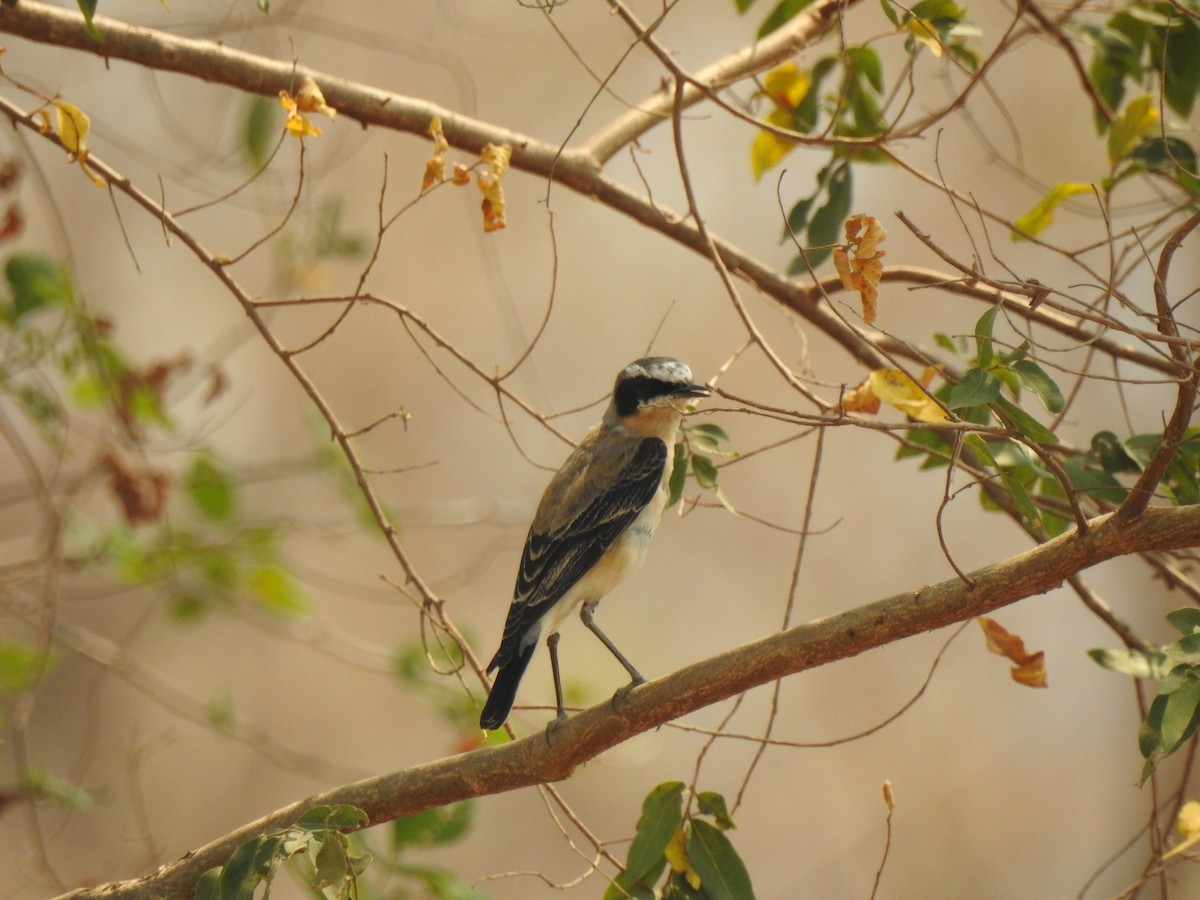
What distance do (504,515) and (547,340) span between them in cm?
225

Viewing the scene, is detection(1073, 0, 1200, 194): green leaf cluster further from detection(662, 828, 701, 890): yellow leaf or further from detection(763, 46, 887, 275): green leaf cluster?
detection(662, 828, 701, 890): yellow leaf

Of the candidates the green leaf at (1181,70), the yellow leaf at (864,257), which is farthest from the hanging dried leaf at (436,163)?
the green leaf at (1181,70)

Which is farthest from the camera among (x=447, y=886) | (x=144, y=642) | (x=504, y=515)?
(x=144, y=642)

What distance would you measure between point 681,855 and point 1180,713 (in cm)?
116

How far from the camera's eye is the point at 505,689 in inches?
136

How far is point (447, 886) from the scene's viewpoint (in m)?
3.24

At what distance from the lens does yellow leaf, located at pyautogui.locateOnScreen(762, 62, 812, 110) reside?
12.9 feet

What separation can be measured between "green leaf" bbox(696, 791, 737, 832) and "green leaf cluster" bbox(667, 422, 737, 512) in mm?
730

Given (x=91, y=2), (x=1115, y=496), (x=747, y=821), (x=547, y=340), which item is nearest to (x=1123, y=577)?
(x=747, y=821)

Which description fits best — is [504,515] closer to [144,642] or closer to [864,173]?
[144,642]

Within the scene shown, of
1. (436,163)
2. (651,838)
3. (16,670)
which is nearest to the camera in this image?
→ (651,838)

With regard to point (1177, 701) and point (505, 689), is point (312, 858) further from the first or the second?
point (1177, 701)

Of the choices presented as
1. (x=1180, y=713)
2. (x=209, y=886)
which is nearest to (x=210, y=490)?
(x=209, y=886)

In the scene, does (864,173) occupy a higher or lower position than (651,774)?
higher
